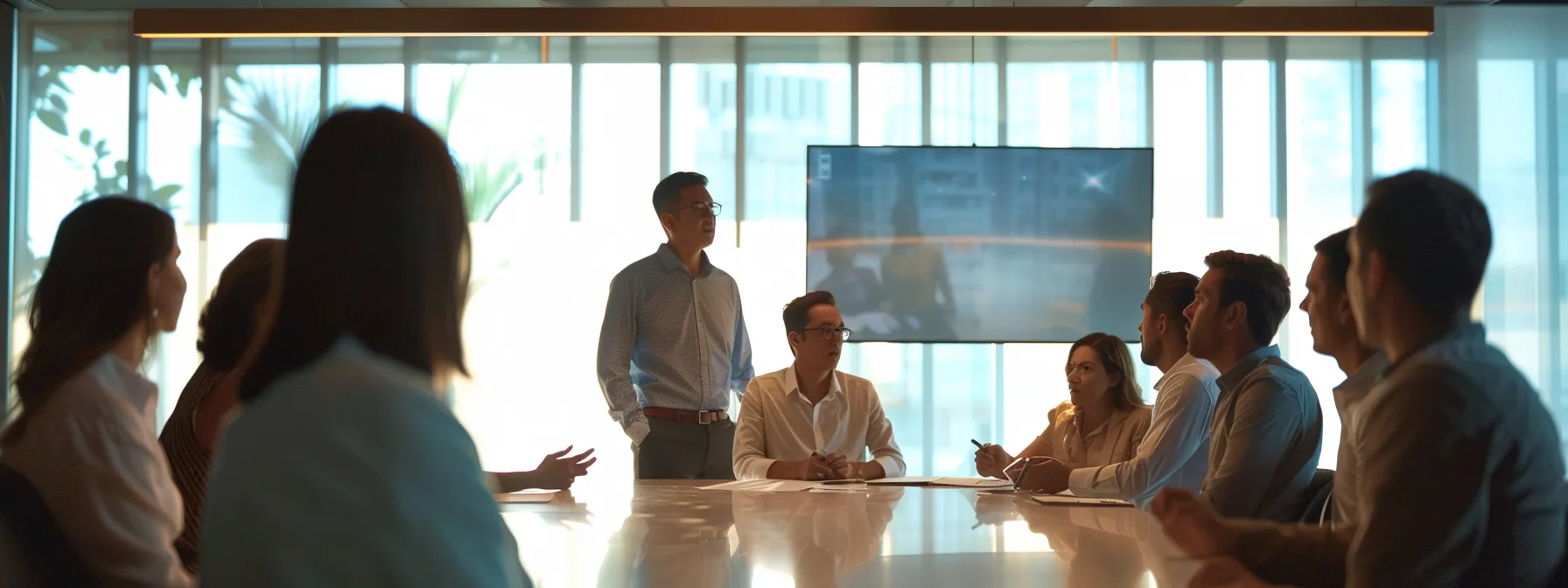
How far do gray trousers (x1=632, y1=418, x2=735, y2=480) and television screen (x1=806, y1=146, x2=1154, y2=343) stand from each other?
1.63 m

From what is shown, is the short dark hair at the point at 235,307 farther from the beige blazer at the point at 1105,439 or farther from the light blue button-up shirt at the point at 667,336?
the beige blazer at the point at 1105,439

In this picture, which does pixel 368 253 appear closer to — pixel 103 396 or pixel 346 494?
pixel 346 494

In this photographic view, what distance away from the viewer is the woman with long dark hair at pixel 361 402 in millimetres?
781

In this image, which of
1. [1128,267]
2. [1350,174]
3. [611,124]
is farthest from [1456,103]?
[611,124]

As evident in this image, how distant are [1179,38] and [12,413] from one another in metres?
5.27

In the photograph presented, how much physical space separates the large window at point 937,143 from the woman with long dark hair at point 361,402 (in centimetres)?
497

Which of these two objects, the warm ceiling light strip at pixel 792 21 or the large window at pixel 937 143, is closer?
the warm ceiling light strip at pixel 792 21

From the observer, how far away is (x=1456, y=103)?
19.4ft

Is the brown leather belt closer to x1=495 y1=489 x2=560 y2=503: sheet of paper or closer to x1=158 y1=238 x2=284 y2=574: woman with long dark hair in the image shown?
x1=495 y1=489 x2=560 y2=503: sheet of paper

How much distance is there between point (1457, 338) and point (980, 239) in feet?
14.2

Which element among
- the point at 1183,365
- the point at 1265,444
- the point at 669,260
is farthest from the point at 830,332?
the point at 1265,444

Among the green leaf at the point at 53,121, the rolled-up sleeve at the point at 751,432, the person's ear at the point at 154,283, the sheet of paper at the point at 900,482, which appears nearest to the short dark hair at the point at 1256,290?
the sheet of paper at the point at 900,482

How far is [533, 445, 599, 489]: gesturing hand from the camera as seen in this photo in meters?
2.82

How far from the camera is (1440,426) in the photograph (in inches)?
51.5
